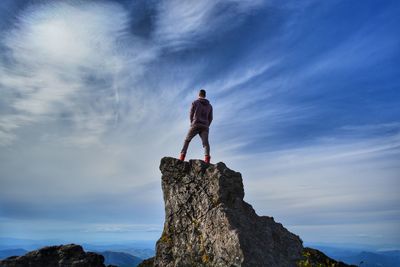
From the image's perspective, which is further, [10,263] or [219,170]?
[10,263]

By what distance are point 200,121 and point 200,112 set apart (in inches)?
25.8

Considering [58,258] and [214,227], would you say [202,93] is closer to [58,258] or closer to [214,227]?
[214,227]

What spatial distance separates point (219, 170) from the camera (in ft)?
72.2


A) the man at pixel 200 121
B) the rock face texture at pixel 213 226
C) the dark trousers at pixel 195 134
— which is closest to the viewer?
the rock face texture at pixel 213 226

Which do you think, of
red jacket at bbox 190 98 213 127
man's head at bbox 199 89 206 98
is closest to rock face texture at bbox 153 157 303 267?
red jacket at bbox 190 98 213 127

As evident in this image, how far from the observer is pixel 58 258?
2519 cm

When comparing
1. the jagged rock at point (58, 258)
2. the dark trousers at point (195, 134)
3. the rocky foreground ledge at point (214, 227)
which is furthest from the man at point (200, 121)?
the jagged rock at point (58, 258)

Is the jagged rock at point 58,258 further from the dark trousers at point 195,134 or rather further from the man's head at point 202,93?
the man's head at point 202,93

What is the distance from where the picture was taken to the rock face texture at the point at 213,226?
19.2m

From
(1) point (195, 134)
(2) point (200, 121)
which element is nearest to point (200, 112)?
(2) point (200, 121)

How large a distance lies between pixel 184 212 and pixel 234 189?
3.53 meters

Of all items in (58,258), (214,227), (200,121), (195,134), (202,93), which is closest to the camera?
(214,227)

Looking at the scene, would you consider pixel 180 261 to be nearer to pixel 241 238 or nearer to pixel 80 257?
pixel 241 238

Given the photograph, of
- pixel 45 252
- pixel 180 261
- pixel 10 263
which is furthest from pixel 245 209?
pixel 10 263
